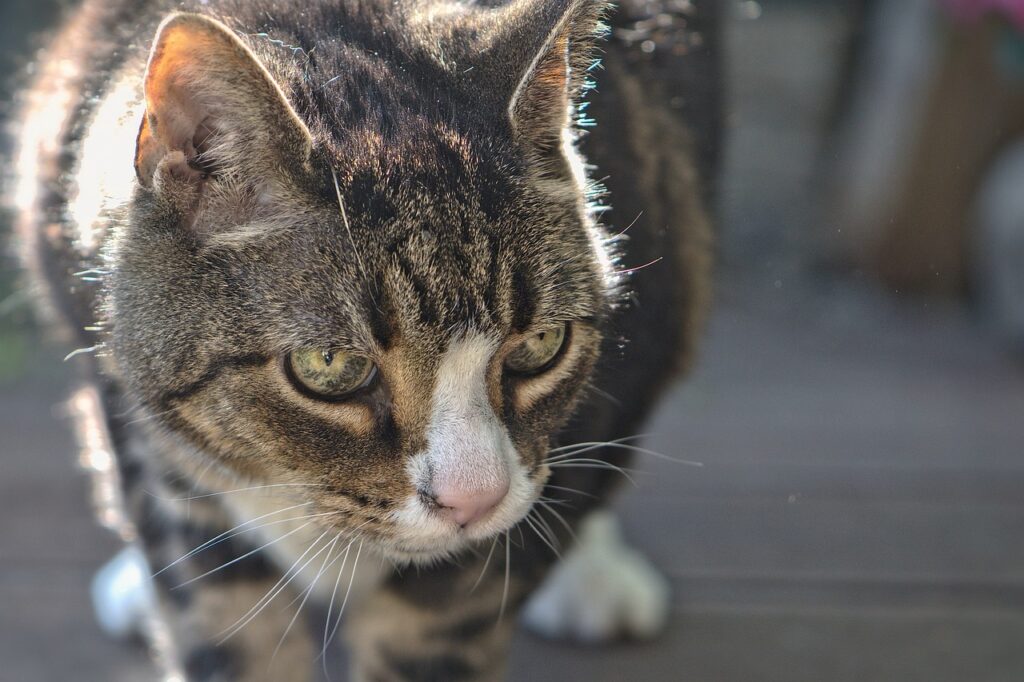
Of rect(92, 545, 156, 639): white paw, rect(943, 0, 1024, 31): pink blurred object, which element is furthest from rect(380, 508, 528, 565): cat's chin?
rect(943, 0, 1024, 31): pink blurred object

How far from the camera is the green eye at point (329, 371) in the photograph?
95cm

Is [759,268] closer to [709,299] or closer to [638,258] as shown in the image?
[709,299]

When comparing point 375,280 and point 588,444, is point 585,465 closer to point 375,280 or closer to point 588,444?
point 588,444

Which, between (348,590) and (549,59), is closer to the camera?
(549,59)

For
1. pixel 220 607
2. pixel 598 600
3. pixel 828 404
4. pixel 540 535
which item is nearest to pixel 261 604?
pixel 220 607

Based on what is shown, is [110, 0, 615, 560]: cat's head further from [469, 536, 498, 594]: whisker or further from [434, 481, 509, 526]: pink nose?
[469, 536, 498, 594]: whisker

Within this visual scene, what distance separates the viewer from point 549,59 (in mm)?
976

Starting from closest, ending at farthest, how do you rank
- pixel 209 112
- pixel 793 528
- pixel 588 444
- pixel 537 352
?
pixel 209 112
pixel 537 352
pixel 588 444
pixel 793 528

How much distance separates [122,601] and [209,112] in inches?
40.6

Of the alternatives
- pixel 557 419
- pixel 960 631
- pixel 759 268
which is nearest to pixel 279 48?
pixel 557 419

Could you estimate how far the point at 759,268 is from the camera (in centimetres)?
344

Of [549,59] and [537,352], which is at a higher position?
[549,59]

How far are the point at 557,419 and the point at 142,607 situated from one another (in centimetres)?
89

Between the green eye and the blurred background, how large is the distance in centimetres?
76
